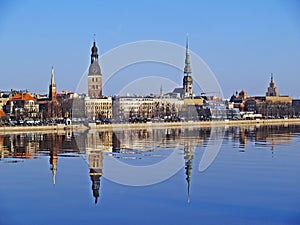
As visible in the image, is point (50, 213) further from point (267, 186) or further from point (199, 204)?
point (267, 186)

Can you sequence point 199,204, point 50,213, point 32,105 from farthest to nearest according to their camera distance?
point 32,105, point 199,204, point 50,213

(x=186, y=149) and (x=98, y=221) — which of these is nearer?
(x=98, y=221)

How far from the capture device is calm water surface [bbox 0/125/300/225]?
10.6m

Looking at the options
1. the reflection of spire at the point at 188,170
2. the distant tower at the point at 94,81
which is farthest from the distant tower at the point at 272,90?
the reflection of spire at the point at 188,170

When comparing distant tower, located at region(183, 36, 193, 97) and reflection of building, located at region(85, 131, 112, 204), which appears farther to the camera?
distant tower, located at region(183, 36, 193, 97)

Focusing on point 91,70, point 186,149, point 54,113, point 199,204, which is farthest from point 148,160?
point 91,70

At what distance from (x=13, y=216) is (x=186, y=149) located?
13863mm

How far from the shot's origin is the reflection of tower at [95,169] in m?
13.4

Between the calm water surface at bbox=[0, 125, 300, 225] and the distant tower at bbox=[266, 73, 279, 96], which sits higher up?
the distant tower at bbox=[266, 73, 279, 96]

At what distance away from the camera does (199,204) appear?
456 inches

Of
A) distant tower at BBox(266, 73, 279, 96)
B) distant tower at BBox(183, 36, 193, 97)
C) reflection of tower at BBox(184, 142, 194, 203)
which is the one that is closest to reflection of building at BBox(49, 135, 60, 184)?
reflection of tower at BBox(184, 142, 194, 203)

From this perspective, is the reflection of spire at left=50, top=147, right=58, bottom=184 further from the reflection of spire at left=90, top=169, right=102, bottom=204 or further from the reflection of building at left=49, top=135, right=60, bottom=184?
the reflection of spire at left=90, top=169, right=102, bottom=204

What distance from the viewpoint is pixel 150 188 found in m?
13.6

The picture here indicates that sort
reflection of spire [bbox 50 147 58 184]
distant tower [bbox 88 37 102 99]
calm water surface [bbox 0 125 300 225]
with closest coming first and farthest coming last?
calm water surface [bbox 0 125 300 225], reflection of spire [bbox 50 147 58 184], distant tower [bbox 88 37 102 99]
